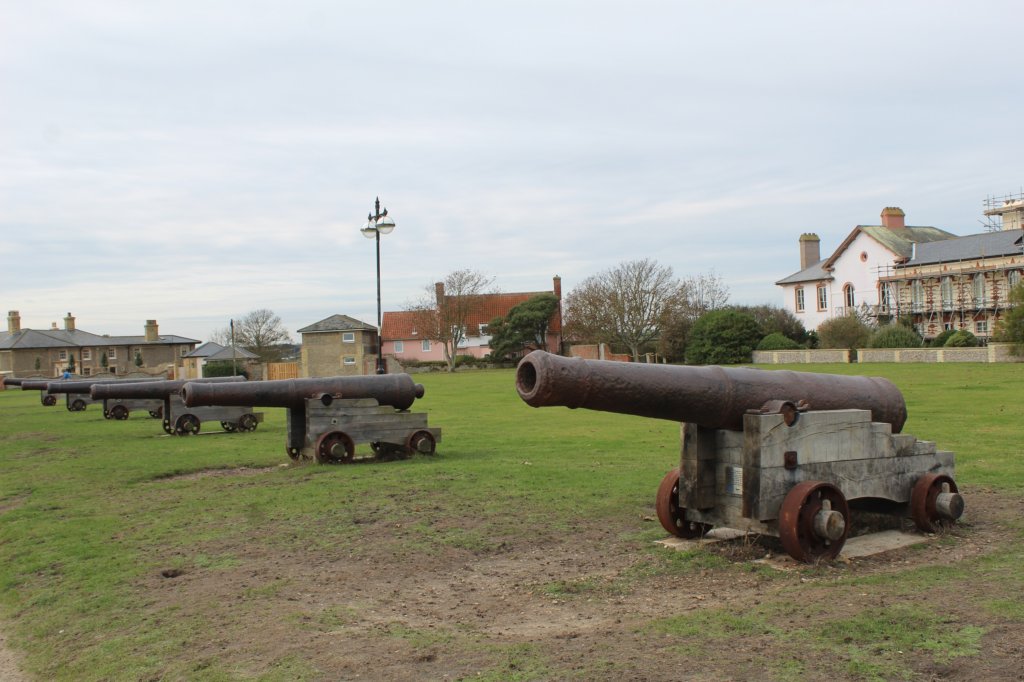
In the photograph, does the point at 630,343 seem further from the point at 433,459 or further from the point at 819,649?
the point at 819,649

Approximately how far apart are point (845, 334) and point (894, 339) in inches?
149

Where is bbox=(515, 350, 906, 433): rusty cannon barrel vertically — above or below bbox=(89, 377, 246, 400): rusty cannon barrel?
above

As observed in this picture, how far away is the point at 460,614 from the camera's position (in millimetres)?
5777

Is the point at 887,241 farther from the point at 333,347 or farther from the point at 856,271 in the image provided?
the point at 333,347

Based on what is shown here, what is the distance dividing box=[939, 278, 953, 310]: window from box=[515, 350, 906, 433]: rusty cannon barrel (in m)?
60.5

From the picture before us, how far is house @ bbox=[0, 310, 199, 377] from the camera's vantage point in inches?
3406

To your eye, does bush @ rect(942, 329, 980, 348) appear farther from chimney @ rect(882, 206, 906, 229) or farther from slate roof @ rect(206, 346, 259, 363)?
slate roof @ rect(206, 346, 259, 363)

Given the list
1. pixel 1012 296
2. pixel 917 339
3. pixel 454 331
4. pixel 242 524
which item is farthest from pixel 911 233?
pixel 242 524

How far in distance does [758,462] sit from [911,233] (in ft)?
233

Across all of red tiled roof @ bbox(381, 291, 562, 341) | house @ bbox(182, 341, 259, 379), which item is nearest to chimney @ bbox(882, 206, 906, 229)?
red tiled roof @ bbox(381, 291, 562, 341)

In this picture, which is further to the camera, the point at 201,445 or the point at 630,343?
the point at 630,343

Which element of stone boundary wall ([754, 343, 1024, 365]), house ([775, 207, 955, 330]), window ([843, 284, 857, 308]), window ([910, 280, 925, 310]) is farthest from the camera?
window ([843, 284, 857, 308])

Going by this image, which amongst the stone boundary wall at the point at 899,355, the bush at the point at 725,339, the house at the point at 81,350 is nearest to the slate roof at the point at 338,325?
the house at the point at 81,350

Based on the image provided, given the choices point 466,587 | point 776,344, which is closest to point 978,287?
point 776,344
